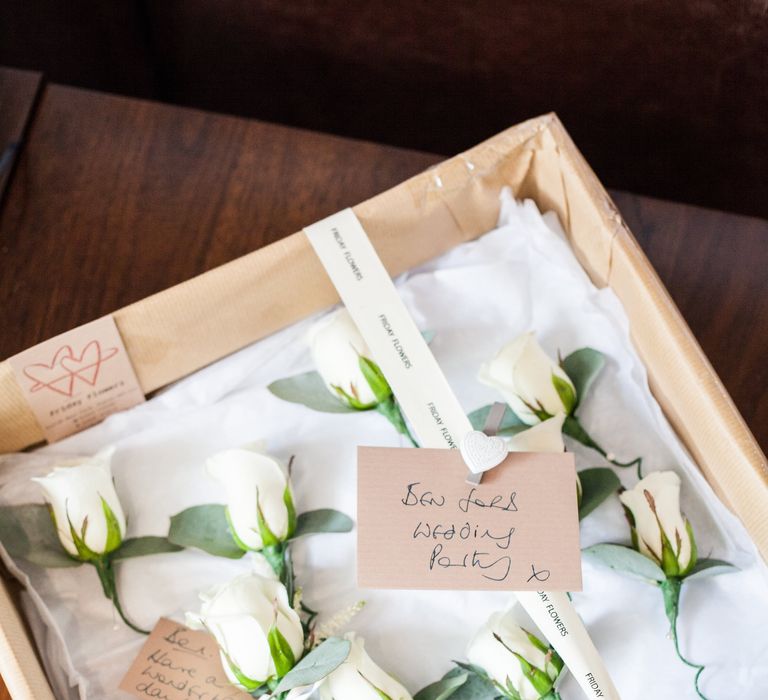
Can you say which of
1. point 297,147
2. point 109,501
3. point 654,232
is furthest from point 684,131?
point 109,501

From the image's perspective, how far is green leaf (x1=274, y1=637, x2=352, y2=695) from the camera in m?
0.50

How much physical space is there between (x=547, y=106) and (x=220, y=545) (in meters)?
0.47

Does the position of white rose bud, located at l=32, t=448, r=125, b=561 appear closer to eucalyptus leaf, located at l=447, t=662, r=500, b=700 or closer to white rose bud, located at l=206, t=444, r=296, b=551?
white rose bud, located at l=206, t=444, r=296, b=551

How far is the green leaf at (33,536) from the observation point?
579mm

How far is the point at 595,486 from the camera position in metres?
0.60

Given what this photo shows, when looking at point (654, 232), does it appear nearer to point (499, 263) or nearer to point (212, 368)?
point (499, 263)

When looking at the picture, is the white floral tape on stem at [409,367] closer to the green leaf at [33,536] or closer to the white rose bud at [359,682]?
the white rose bud at [359,682]

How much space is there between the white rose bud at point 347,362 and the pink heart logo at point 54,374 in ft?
0.49

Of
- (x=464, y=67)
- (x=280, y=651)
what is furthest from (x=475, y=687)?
(x=464, y=67)

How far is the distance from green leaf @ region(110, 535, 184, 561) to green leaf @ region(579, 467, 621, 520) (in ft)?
0.82

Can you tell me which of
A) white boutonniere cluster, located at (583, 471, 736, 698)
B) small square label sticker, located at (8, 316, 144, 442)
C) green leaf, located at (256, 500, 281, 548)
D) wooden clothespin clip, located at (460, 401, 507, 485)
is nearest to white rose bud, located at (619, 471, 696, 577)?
white boutonniere cluster, located at (583, 471, 736, 698)

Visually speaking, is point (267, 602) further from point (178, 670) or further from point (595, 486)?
point (595, 486)

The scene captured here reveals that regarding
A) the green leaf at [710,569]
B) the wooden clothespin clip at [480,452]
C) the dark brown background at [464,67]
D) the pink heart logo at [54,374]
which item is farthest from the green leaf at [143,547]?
the dark brown background at [464,67]

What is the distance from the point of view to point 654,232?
2.28 ft
